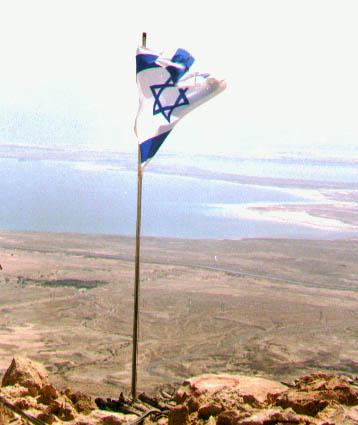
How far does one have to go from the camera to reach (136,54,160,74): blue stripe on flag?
852 centimetres

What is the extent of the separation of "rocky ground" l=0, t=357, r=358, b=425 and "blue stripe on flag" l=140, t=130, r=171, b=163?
2817mm

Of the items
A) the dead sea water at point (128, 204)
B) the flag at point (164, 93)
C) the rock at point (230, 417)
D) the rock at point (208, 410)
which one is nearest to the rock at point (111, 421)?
the rock at point (208, 410)

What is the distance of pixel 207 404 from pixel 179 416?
294 mm

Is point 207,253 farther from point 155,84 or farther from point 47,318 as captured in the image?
point 155,84

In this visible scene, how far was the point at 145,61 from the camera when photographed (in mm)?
8555

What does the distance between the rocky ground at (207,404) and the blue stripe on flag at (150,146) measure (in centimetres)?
282

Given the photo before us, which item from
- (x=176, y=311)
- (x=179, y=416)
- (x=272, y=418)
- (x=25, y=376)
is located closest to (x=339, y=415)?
(x=272, y=418)

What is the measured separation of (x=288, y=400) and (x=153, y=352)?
24.4 m

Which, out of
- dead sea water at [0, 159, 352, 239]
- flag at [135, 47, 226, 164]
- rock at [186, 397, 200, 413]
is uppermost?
flag at [135, 47, 226, 164]

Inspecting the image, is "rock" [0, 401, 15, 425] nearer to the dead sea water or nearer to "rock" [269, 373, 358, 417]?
"rock" [269, 373, 358, 417]

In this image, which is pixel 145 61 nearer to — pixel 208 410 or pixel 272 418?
pixel 208 410

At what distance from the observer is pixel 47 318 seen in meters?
35.6

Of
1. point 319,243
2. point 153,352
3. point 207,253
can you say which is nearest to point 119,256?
point 207,253

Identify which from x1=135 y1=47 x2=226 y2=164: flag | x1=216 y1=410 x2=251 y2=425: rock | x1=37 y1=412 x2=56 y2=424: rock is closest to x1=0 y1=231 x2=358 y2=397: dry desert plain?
x1=135 y1=47 x2=226 y2=164: flag
